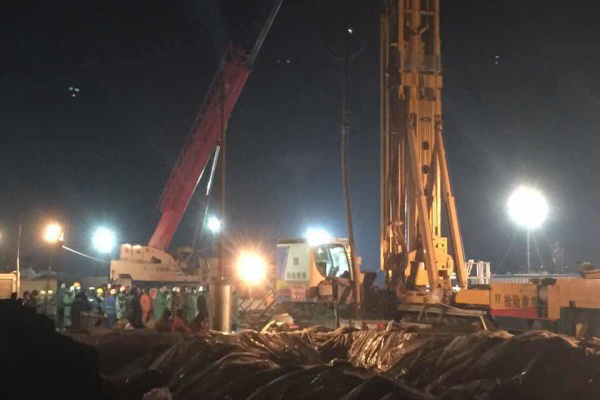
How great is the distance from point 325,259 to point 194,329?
6.94 metres

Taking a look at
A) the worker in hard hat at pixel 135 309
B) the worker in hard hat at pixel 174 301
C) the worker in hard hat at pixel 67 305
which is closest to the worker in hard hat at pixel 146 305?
the worker in hard hat at pixel 135 309

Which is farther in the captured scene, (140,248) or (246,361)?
(140,248)

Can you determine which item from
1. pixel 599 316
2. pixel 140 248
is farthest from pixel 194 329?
pixel 140 248

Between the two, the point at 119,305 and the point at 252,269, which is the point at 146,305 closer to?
the point at 119,305

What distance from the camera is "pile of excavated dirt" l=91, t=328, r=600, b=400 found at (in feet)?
19.1

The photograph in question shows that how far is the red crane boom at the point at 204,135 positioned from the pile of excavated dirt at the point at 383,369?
1780 cm

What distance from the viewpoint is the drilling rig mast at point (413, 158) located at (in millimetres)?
13914

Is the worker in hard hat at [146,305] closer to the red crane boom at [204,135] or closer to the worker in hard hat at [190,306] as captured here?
the worker in hard hat at [190,306]

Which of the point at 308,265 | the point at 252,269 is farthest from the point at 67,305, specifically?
the point at 308,265

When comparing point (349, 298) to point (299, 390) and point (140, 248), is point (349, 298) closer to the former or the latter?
point (299, 390)

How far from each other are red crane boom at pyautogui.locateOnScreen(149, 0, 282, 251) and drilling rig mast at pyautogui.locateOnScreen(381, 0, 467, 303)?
1213 centimetres

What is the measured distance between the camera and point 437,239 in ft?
45.9

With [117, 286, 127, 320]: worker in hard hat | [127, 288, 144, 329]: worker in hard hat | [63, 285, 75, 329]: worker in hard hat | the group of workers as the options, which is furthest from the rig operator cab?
[63, 285, 75, 329]: worker in hard hat

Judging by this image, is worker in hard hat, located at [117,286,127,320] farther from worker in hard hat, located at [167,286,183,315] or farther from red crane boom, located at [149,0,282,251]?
red crane boom, located at [149,0,282,251]
